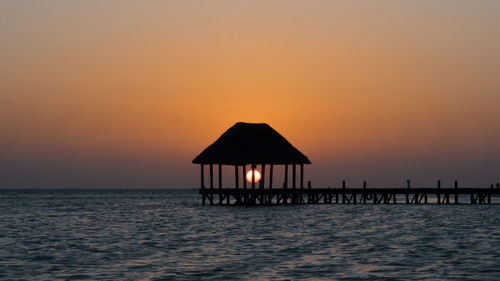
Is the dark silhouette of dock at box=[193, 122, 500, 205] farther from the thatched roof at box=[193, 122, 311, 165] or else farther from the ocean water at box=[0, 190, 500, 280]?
the ocean water at box=[0, 190, 500, 280]

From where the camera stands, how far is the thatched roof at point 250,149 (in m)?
51.3

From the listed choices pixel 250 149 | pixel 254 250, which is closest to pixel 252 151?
pixel 250 149

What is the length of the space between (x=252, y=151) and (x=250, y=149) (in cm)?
21

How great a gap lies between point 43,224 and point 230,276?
921 inches

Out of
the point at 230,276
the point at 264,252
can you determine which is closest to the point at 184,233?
the point at 264,252

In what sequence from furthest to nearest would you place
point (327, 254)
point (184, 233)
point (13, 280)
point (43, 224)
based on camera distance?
point (43, 224)
point (184, 233)
point (327, 254)
point (13, 280)

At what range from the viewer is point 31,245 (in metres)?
26.1

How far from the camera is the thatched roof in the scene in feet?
168

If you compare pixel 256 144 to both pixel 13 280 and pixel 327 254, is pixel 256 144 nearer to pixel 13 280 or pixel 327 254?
pixel 327 254

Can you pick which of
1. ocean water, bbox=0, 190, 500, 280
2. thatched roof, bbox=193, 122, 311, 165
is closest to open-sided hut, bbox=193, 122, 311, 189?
thatched roof, bbox=193, 122, 311, 165

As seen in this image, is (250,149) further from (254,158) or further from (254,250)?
(254,250)

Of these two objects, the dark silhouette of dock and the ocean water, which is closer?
the ocean water

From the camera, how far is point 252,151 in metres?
51.6

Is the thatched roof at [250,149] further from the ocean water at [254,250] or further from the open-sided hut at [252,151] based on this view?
the ocean water at [254,250]
